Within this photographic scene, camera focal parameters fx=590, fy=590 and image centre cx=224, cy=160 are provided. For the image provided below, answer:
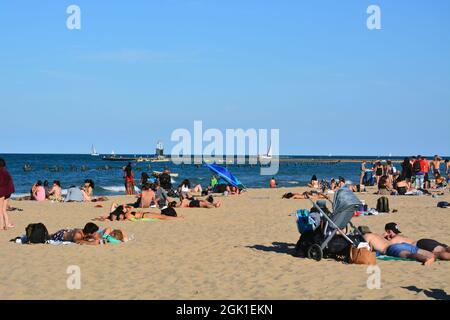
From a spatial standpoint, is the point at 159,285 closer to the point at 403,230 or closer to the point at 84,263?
the point at 84,263

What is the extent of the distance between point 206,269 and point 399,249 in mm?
3036

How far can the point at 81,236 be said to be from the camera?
1109cm

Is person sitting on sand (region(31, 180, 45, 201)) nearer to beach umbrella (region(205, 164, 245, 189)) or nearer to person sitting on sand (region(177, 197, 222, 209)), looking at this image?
beach umbrella (region(205, 164, 245, 189))

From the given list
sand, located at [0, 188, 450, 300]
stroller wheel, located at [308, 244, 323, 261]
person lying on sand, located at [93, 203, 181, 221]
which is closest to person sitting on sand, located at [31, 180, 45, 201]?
person lying on sand, located at [93, 203, 181, 221]

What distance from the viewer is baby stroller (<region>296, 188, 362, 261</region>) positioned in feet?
29.8

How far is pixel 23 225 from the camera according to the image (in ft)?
47.7

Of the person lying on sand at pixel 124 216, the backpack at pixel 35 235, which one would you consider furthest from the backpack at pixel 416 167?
the backpack at pixel 35 235

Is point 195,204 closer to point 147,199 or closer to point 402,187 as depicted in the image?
point 147,199

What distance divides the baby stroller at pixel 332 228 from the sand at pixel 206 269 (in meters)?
0.27

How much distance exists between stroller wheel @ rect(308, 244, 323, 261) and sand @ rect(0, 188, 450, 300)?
16 cm

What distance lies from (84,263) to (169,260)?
1324mm

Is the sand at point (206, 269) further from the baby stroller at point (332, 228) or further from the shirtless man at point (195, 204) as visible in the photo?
the shirtless man at point (195, 204)
